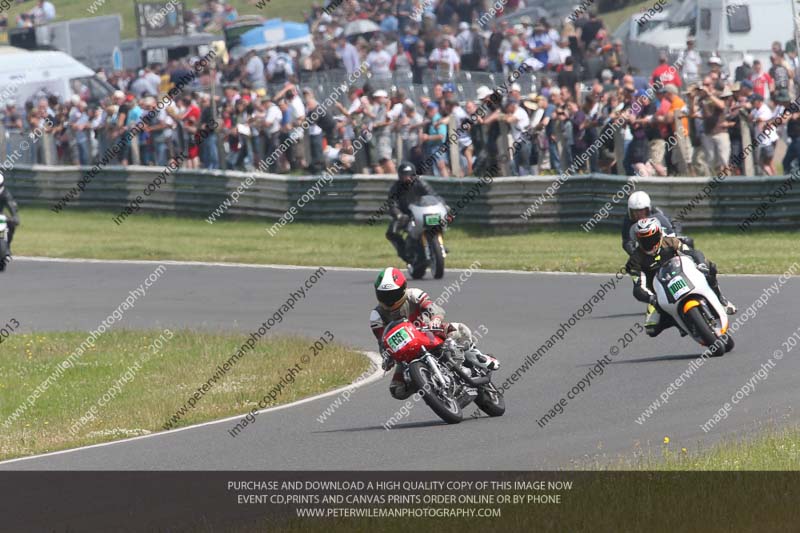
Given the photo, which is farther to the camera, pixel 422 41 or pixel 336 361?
pixel 422 41

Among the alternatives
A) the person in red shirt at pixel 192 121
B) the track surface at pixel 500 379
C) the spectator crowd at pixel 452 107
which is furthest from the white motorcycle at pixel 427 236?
the person in red shirt at pixel 192 121

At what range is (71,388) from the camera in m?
15.0

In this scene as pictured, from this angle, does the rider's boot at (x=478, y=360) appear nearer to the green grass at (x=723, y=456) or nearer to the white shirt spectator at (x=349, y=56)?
the green grass at (x=723, y=456)

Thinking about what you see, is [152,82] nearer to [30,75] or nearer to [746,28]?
[30,75]

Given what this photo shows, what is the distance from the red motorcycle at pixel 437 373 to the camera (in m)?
10.7

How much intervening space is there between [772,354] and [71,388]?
6.73 meters

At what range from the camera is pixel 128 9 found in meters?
56.8

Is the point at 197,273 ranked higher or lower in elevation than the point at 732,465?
lower

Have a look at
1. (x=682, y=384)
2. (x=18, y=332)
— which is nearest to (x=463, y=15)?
(x=18, y=332)

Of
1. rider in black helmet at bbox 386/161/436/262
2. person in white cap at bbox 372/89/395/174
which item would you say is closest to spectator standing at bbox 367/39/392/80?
person in white cap at bbox 372/89/395/174

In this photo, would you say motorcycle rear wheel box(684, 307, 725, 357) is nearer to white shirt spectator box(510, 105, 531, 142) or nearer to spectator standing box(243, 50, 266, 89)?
white shirt spectator box(510, 105, 531, 142)

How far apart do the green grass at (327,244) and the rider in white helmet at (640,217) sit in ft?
13.7
